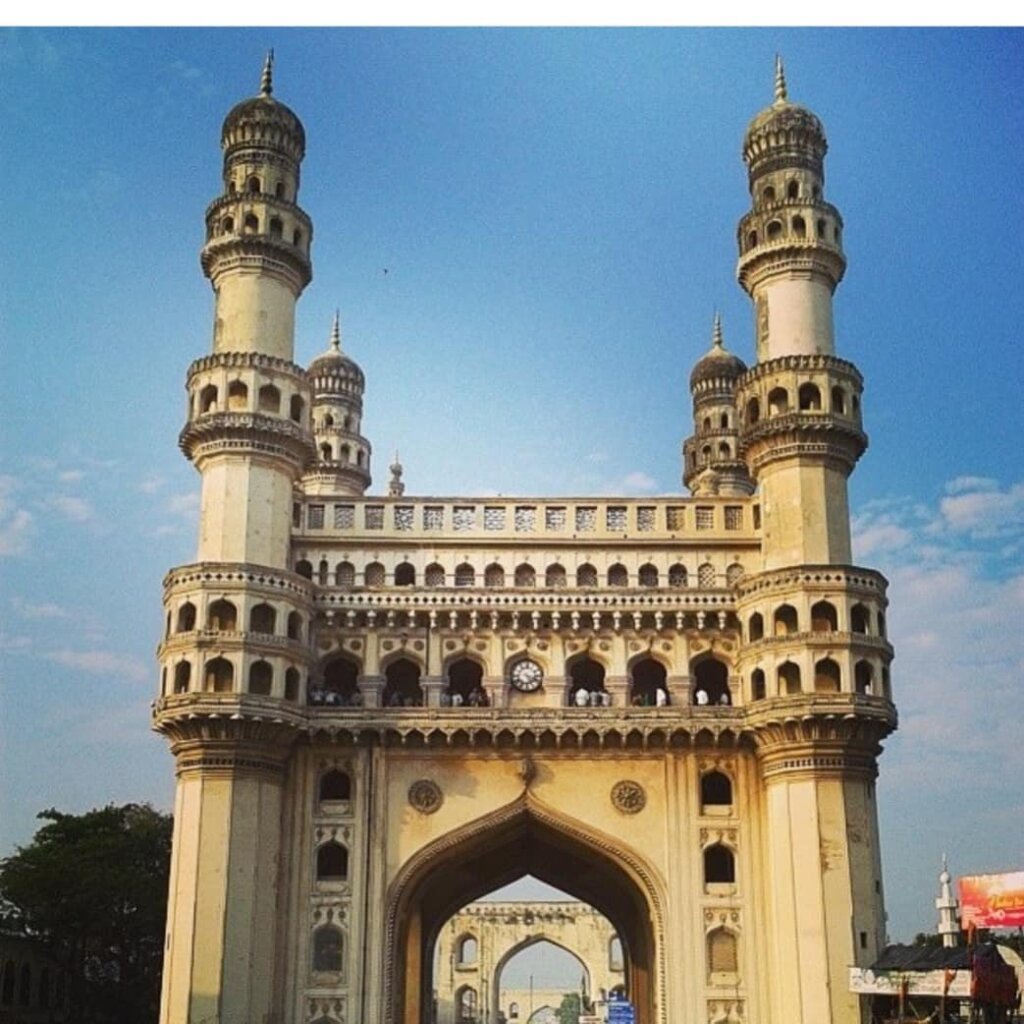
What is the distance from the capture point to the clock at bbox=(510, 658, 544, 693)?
30969 millimetres

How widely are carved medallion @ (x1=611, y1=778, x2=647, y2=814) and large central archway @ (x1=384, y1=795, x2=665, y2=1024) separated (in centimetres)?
71

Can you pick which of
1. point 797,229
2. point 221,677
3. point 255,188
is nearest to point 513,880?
point 221,677

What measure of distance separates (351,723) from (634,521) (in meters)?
7.19

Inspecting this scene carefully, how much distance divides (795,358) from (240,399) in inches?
450

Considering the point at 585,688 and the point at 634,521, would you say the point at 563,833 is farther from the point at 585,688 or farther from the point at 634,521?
the point at 634,521

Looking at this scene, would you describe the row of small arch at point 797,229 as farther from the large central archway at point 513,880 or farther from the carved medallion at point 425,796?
the carved medallion at point 425,796

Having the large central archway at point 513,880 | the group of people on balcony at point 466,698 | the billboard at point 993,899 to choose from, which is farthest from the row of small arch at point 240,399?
the billboard at point 993,899

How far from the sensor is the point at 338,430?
44.1m

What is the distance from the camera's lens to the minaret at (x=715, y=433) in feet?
135

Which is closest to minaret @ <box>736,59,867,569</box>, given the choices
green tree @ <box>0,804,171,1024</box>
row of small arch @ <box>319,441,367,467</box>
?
row of small arch @ <box>319,441,367,467</box>

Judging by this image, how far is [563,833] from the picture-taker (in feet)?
98.8

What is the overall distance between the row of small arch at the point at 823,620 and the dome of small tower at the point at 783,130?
10540mm

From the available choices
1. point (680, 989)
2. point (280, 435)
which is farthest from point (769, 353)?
point (680, 989)

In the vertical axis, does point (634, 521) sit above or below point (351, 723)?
above
